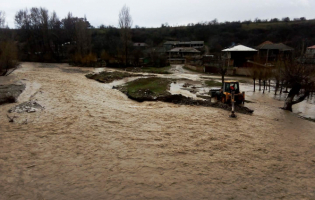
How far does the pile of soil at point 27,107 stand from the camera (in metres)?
14.1

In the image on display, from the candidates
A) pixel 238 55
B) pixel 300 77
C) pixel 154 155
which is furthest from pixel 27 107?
pixel 238 55

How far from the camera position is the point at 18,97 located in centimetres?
1789

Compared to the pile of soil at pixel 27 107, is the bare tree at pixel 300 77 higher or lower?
higher

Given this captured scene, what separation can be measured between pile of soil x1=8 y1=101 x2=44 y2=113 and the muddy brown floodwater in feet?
2.16

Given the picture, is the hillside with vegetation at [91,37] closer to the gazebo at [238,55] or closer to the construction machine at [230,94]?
the gazebo at [238,55]

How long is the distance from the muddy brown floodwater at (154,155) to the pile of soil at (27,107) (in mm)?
657

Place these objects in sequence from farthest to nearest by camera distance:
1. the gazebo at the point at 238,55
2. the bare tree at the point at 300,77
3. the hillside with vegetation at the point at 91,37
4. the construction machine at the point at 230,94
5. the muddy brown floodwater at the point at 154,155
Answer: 1. the hillside with vegetation at the point at 91,37
2. the gazebo at the point at 238,55
3. the construction machine at the point at 230,94
4. the bare tree at the point at 300,77
5. the muddy brown floodwater at the point at 154,155

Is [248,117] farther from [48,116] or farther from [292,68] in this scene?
[48,116]

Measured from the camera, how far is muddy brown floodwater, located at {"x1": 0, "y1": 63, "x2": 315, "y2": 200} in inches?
249

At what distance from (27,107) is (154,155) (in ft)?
35.2

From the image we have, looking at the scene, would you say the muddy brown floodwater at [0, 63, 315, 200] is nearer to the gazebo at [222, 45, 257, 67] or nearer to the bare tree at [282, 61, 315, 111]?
the bare tree at [282, 61, 315, 111]

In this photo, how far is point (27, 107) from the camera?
14781 millimetres

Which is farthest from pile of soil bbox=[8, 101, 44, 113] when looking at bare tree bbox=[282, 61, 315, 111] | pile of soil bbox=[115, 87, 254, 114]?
→ bare tree bbox=[282, 61, 315, 111]

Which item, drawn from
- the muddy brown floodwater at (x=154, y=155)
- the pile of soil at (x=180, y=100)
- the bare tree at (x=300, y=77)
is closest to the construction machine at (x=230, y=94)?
the pile of soil at (x=180, y=100)
